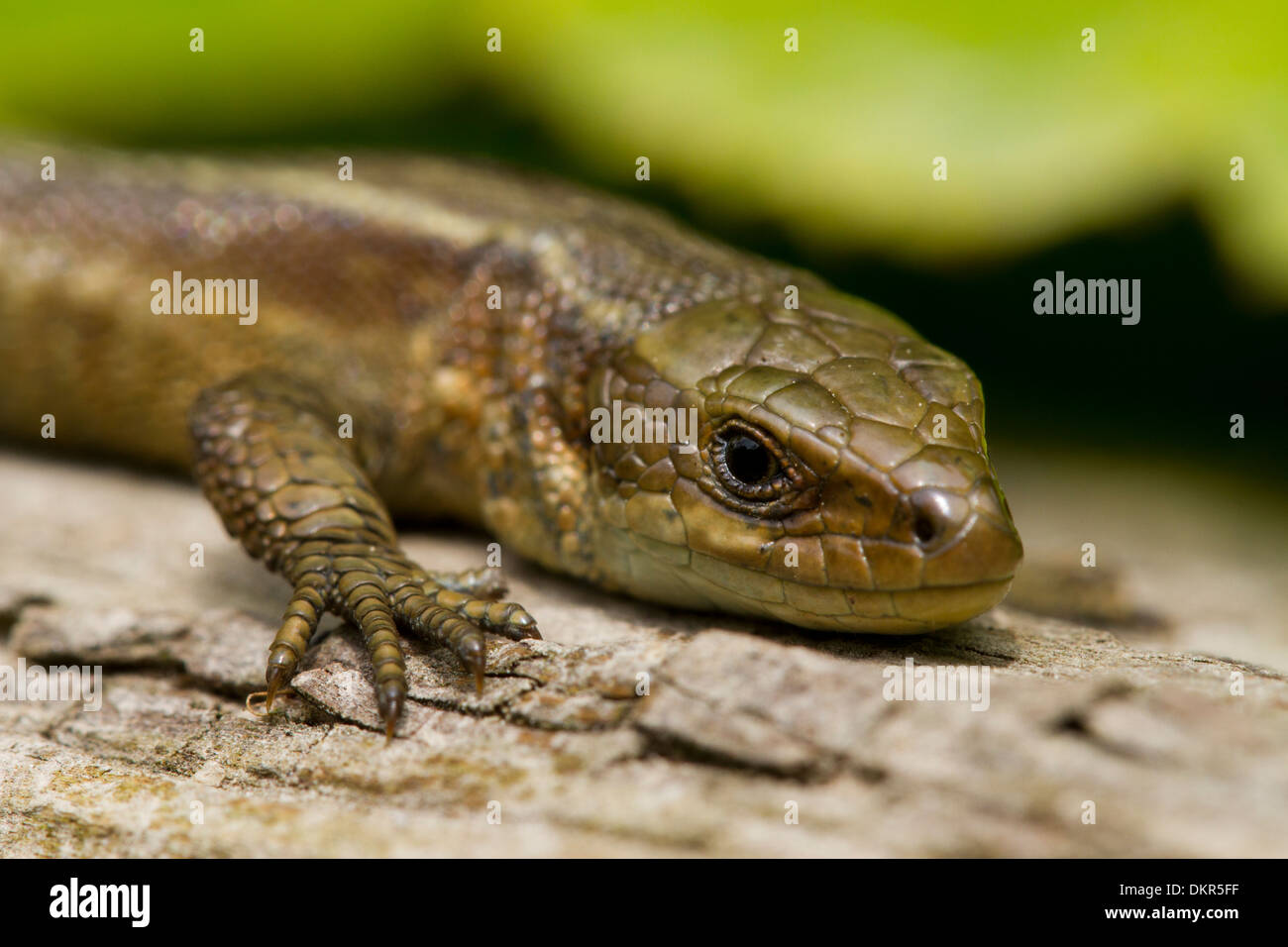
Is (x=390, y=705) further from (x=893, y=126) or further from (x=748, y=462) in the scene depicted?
(x=893, y=126)

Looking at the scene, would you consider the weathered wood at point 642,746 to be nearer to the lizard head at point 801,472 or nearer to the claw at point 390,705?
the claw at point 390,705

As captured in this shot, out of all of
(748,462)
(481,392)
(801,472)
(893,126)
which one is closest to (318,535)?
(481,392)

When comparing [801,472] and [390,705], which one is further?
[801,472]

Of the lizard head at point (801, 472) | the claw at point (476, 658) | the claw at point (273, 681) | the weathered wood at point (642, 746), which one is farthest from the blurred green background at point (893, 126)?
the claw at point (273, 681)

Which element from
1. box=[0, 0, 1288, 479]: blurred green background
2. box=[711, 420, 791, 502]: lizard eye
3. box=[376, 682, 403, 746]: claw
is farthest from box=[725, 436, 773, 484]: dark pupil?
box=[0, 0, 1288, 479]: blurred green background

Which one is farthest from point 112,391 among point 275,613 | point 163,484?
point 275,613

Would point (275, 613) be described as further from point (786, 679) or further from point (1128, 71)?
point (1128, 71)
